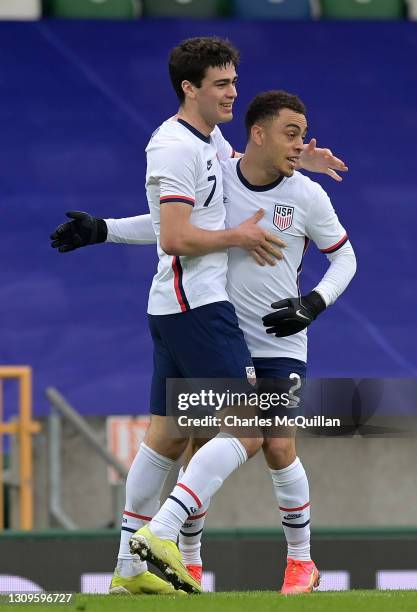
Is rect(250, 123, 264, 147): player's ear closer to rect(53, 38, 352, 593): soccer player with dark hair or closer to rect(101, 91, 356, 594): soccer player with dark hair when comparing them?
rect(101, 91, 356, 594): soccer player with dark hair

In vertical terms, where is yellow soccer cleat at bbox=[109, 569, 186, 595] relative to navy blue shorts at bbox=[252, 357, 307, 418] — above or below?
below

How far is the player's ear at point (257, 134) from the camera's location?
220 inches

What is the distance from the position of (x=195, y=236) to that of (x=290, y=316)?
0.43m

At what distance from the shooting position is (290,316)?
5441mm

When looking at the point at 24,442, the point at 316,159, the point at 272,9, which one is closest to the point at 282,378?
the point at 316,159

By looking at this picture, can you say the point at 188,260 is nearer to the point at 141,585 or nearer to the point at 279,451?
the point at 279,451

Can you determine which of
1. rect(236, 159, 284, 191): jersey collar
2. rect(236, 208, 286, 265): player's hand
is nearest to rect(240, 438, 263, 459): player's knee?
rect(236, 208, 286, 265): player's hand

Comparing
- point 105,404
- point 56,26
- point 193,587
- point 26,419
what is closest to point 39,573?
point 26,419

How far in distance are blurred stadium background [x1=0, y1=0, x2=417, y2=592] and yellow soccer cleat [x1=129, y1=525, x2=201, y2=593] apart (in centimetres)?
379

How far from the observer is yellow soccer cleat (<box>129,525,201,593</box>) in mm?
5090

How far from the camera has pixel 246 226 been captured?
5398mm

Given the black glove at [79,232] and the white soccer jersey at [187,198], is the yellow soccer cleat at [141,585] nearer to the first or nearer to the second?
the white soccer jersey at [187,198]

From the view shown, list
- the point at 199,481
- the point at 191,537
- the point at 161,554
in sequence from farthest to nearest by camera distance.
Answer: the point at 191,537 < the point at 199,481 < the point at 161,554

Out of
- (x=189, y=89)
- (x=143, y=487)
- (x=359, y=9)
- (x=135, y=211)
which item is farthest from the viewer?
(x=359, y=9)
